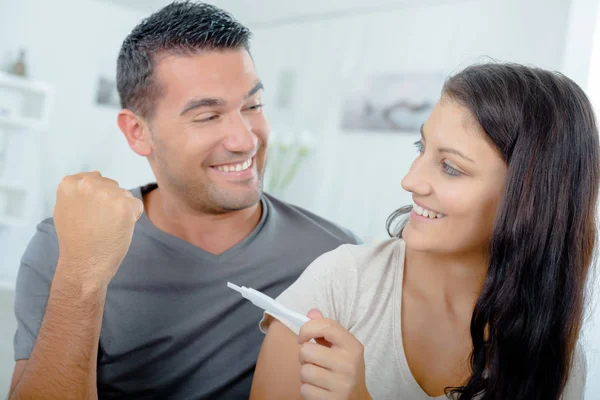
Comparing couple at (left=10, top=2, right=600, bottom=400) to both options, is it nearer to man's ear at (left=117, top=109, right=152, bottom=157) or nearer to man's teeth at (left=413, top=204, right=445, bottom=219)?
man's teeth at (left=413, top=204, right=445, bottom=219)

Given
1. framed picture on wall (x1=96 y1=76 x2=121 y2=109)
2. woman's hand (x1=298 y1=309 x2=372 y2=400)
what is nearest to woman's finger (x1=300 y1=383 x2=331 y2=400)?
woman's hand (x1=298 y1=309 x2=372 y2=400)

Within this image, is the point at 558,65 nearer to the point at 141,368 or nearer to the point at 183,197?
the point at 183,197

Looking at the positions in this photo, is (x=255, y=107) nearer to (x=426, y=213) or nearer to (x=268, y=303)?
(x=426, y=213)

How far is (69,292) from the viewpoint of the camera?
4.19 feet

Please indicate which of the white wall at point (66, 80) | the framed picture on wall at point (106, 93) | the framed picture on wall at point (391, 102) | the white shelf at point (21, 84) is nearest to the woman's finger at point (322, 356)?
the framed picture on wall at point (391, 102)

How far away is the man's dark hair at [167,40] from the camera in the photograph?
172cm

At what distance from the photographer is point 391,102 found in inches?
175

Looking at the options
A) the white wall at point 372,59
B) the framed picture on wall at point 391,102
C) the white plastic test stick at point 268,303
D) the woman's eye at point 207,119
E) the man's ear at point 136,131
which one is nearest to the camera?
the white plastic test stick at point 268,303

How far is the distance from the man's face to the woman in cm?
48

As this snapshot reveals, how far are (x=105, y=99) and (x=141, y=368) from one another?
13.3ft

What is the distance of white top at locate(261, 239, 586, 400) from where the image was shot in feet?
4.25

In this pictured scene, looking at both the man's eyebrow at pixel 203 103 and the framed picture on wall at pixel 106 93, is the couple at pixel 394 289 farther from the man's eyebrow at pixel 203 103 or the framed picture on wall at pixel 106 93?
the framed picture on wall at pixel 106 93

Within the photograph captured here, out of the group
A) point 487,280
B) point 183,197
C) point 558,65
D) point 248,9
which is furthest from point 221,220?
point 248,9

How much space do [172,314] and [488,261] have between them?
0.83m
